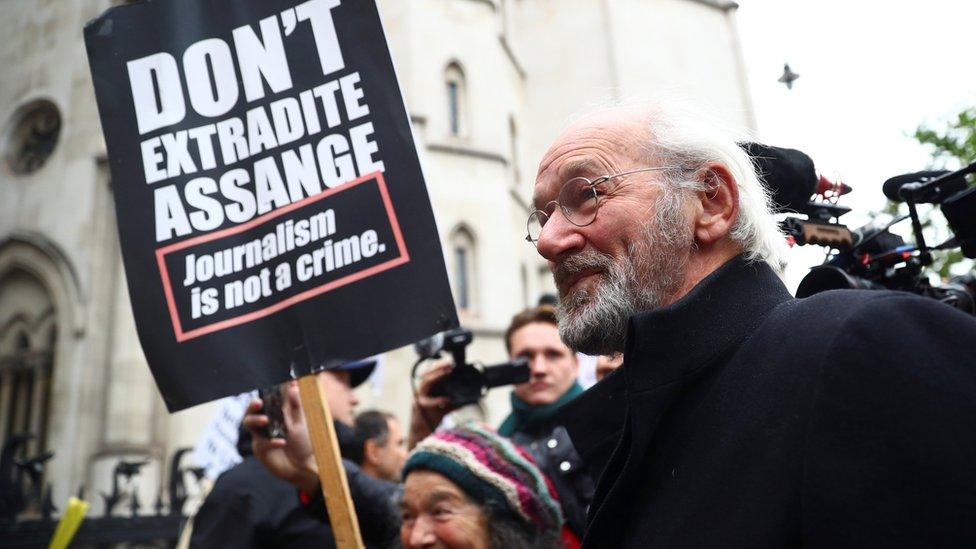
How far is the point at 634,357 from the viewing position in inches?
59.6

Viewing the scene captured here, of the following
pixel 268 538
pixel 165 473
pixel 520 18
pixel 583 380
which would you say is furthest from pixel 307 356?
pixel 520 18

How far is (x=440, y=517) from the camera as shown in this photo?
261 cm

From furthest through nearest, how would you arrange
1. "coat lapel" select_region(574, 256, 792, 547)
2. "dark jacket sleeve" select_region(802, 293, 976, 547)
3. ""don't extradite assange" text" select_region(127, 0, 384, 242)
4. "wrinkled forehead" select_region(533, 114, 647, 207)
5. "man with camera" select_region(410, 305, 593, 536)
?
"man with camera" select_region(410, 305, 593, 536) < ""don't extradite assange" text" select_region(127, 0, 384, 242) < "wrinkled forehead" select_region(533, 114, 647, 207) < "coat lapel" select_region(574, 256, 792, 547) < "dark jacket sleeve" select_region(802, 293, 976, 547)

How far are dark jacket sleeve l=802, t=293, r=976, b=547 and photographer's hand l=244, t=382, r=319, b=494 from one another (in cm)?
186

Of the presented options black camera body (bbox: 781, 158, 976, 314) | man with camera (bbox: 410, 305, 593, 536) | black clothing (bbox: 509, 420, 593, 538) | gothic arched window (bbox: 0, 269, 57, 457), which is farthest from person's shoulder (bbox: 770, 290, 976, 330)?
gothic arched window (bbox: 0, 269, 57, 457)

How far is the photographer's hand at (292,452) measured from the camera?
267cm

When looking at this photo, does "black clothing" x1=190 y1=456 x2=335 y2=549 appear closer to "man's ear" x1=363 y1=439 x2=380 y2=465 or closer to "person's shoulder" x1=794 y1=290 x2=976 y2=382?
"man's ear" x1=363 y1=439 x2=380 y2=465

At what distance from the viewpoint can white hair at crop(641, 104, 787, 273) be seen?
1.77 m

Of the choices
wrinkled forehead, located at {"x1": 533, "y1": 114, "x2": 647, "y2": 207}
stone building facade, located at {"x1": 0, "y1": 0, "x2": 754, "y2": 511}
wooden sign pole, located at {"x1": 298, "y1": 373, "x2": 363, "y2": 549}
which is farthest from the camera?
stone building facade, located at {"x1": 0, "y1": 0, "x2": 754, "y2": 511}

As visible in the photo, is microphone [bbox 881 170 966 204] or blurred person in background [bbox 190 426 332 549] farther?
blurred person in background [bbox 190 426 332 549]

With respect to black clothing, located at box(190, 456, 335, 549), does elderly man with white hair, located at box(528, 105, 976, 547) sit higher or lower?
higher

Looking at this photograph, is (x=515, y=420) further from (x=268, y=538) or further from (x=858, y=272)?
(x=858, y=272)

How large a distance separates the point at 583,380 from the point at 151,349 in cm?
291

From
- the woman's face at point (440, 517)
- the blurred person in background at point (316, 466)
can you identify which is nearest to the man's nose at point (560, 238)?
the blurred person in background at point (316, 466)
